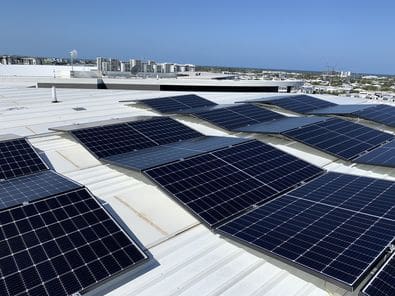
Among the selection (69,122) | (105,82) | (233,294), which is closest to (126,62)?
(105,82)

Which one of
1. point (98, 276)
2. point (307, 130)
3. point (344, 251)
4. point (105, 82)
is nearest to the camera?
point (98, 276)

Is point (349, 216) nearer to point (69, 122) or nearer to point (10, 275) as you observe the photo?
point (10, 275)

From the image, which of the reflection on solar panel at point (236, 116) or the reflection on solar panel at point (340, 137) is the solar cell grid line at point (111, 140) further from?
the reflection on solar panel at point (340, 137)

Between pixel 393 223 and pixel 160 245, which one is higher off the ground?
pixel 393 223

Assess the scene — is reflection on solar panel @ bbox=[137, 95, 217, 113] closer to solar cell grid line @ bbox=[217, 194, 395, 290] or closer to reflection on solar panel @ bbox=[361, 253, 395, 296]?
solar cell grid line @ bbox=[217, 194, 395, 290]

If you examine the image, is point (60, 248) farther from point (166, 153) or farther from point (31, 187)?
point (166, 153)

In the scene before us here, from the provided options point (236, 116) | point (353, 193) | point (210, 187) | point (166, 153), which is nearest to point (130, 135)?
point (166, 153)

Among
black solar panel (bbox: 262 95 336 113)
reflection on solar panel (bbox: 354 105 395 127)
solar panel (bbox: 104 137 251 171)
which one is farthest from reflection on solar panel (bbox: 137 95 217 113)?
reflection on solar panel (bbox: 354 105 395 127)
